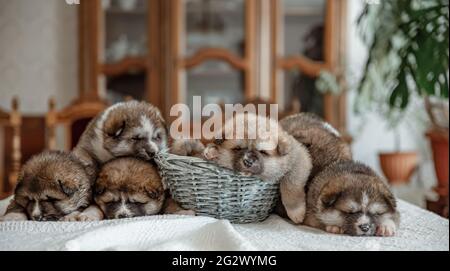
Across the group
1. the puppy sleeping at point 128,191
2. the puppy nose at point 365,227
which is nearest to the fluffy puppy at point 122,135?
the puppy sleeping at point 128,191

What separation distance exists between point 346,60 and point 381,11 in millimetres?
662

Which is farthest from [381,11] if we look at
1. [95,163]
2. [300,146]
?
[95,163]

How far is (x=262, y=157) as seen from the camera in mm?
1533

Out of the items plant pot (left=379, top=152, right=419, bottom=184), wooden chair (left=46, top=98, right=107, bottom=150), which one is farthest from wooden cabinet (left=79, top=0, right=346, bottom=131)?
wooden chair (left=46, top=98, right=107, bottom=150)

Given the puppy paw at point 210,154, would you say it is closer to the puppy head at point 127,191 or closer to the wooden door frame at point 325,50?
the puppy head at point 127,191

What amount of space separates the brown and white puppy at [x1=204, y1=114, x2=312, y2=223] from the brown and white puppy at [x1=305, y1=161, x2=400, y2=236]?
53mm

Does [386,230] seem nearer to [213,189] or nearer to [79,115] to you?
[213,189]

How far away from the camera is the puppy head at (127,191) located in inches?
60.6

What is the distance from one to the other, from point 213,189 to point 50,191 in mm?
466

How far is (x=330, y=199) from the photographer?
150 centimetres

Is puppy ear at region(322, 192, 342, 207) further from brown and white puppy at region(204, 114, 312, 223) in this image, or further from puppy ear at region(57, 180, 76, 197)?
puppy ear at region(57, 180, 76, 197)

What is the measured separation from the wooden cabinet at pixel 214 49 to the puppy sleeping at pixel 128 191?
2535 millimetres

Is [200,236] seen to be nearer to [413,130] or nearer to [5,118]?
[5,118]

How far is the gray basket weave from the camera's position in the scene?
1.51m
